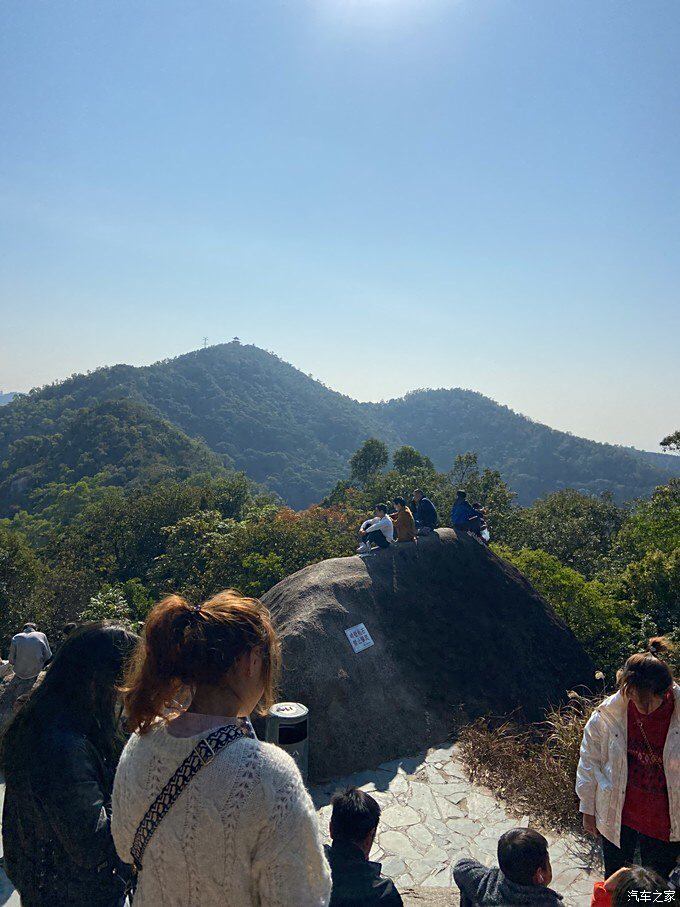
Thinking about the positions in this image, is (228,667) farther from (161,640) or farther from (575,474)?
(575,474)

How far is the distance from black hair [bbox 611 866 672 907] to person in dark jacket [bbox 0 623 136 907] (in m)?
1.76

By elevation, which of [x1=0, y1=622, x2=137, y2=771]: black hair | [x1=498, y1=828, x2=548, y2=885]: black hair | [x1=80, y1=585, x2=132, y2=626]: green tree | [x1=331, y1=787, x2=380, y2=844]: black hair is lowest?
[x1=80, y1=585, x2=132, y2=626]: green tree

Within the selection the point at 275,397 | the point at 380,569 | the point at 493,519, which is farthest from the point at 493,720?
the point at 275,397

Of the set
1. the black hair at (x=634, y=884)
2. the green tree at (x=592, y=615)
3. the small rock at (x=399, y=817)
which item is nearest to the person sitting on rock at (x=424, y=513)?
the green tree at (x=592, y=615)

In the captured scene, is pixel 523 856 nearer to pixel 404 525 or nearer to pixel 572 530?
pixel 404 525

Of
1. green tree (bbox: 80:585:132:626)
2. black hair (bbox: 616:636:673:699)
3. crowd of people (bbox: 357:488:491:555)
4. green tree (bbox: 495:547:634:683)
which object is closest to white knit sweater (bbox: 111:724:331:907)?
black hair (bbox: 616:636:673:699)

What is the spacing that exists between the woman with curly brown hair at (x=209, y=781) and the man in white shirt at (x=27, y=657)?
212 inches

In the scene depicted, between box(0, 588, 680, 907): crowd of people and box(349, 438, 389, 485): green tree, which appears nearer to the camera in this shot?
box(0, 588, 680, 907): crowd of people

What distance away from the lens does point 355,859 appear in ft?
8.04

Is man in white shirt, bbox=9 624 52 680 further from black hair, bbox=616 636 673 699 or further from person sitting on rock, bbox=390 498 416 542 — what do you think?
black hair, bbox=616 636 673 699

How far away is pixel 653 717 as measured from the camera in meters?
3.02

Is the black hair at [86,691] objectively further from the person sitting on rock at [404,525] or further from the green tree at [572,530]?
the green tree at [572,530]

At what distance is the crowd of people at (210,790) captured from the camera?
1308mm

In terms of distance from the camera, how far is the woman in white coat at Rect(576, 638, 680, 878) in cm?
293
